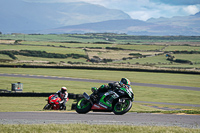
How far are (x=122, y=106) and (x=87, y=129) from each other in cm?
371

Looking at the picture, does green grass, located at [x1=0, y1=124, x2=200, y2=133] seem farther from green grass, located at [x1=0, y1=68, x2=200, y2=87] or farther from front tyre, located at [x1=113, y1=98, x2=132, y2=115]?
green grass, located at [x1=0, y1=68, x2=200, y2=87]

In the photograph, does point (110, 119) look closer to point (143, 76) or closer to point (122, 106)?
point (122, 106)

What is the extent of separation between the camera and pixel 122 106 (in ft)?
49.0

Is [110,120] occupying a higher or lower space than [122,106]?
lower

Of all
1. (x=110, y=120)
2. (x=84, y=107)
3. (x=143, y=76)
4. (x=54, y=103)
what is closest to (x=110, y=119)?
(x=110, y=120)

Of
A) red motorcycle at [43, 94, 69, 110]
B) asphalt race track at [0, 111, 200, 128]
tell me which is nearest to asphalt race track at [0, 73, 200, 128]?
asphalt race track at [0, 111, 200, 128]

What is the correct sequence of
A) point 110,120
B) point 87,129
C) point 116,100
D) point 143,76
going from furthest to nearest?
point 143,76 → point 116,100 → point 110,120 → point 87,129

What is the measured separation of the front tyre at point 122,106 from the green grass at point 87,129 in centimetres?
285

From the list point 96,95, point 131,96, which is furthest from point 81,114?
point 131,96

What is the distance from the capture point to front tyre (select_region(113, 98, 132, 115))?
48.5ft

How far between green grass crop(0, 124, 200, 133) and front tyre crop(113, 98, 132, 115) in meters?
2.85

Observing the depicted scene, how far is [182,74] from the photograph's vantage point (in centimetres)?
6688

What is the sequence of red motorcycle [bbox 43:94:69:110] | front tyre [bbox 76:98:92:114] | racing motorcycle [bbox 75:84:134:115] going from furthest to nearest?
red motorcycle [bbox 43:94:69:110]
front tyre [bbox 76:98:92:114]
racing motorcycle [bbox 75:84:134:115]

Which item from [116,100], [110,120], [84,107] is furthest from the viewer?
[84,107]
